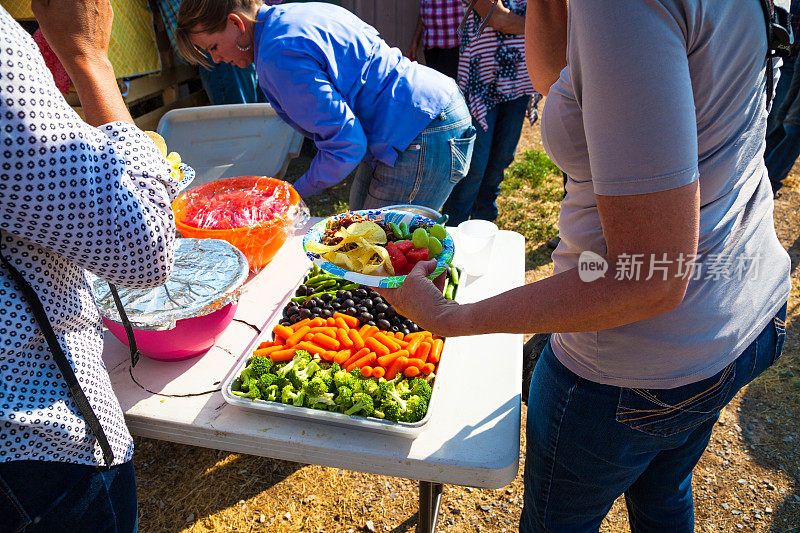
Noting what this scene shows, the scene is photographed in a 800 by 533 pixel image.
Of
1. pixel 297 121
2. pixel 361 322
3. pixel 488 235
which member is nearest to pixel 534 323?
pixel 361 322

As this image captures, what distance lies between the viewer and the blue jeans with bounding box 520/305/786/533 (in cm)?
111

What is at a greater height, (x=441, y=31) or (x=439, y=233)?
(x=441, y=31)

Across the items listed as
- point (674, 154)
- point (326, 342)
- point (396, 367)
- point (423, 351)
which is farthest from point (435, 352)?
point (674, 154)

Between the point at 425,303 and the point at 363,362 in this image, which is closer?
the point at 425,303

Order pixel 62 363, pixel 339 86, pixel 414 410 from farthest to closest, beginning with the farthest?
pixel 339 86 → pixel 414 410 → pixel 62 363

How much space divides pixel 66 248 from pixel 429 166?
6.45 ft

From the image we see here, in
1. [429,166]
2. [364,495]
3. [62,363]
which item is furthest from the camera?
[429,166]

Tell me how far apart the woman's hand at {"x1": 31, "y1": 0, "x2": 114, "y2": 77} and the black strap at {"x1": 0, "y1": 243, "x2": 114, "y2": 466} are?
21.5 inches

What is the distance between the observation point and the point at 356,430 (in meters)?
1.46

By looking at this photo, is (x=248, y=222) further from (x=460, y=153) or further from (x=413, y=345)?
(x=460, y=153)

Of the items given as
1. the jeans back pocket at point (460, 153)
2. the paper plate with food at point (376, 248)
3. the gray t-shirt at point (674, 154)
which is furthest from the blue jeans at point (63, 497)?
the jeans back pocket at point (460, 153)

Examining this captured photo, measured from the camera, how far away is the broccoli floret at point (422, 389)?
1486 millimetres

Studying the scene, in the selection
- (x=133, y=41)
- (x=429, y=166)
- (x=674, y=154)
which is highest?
(x=674, y=154)

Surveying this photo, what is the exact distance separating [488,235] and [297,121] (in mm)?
1021
